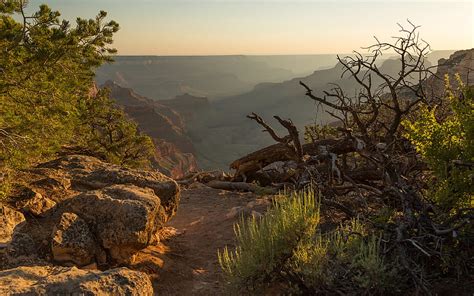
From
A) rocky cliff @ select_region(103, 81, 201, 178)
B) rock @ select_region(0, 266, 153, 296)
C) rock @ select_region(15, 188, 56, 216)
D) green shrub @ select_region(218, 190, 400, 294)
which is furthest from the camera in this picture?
rocky cliff @ select_region(103, 81, 201, 178)

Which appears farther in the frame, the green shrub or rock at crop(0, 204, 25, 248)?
rock at crop(0, 204, 25, 248)

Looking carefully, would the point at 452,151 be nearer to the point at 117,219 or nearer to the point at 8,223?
the point at 117,219

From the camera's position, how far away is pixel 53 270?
4.27 m

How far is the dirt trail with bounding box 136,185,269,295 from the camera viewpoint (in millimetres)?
6453

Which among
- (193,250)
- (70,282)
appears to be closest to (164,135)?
(193,250)

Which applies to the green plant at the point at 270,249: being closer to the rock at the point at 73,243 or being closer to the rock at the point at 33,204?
the rock at the point at 73,243

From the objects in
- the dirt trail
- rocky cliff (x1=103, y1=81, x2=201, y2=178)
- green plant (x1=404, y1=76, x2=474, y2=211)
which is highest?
green plant (x1=404, y1=76, x2=474, y2=211)

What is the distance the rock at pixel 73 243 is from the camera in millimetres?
5738

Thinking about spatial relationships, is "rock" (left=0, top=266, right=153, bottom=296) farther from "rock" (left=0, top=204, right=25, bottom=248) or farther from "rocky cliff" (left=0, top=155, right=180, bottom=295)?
"rock" (left=0, top=204, right=25, bottom=248)

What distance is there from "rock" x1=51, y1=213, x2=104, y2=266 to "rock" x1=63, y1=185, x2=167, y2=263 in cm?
22

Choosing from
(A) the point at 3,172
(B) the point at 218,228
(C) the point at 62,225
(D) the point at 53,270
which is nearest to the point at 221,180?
(B) the point at 218,228

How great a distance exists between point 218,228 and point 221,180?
748cm

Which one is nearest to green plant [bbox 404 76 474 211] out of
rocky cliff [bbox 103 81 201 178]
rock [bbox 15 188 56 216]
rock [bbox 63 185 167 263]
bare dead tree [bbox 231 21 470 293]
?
bare dead tree [bbox 231 21 470 293]

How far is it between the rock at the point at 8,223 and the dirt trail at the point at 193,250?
204 cm
